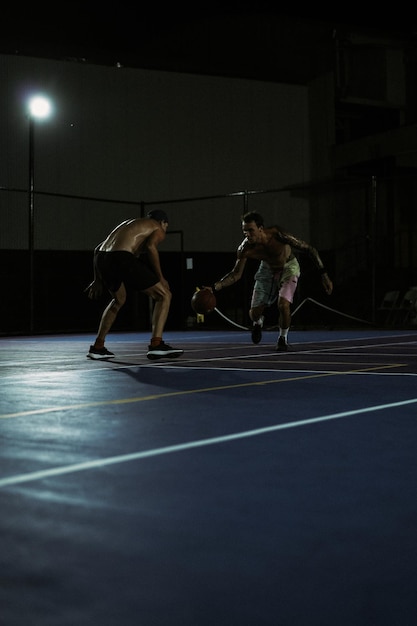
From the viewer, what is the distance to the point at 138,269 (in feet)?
35.5

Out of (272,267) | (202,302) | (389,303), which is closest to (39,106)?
(272,267)

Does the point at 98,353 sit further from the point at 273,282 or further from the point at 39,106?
the point at 39,106

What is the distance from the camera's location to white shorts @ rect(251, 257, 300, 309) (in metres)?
13.6

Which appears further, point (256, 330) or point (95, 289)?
point (256, 330)

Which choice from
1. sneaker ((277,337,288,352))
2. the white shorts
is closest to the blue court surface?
sneaker ((277,337,288,352))

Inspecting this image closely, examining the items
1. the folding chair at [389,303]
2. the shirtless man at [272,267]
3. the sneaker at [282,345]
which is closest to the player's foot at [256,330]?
the shirtless man at [272,267]

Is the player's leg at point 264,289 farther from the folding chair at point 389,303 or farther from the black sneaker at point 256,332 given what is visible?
the folding chair at point 389,303

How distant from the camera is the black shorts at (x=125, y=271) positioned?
35.4 ft

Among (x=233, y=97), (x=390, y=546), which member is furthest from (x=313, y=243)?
(x=390, y=546)

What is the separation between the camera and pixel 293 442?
4.71 m

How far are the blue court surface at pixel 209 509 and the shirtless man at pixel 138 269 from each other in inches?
153

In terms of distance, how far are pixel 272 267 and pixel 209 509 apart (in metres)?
10.6

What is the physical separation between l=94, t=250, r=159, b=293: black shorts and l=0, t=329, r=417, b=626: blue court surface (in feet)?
12.8

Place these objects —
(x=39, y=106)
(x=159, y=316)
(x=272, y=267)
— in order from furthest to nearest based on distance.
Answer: (x=39, y=106)
(x=272, y=267)
(x=159, y=316)
